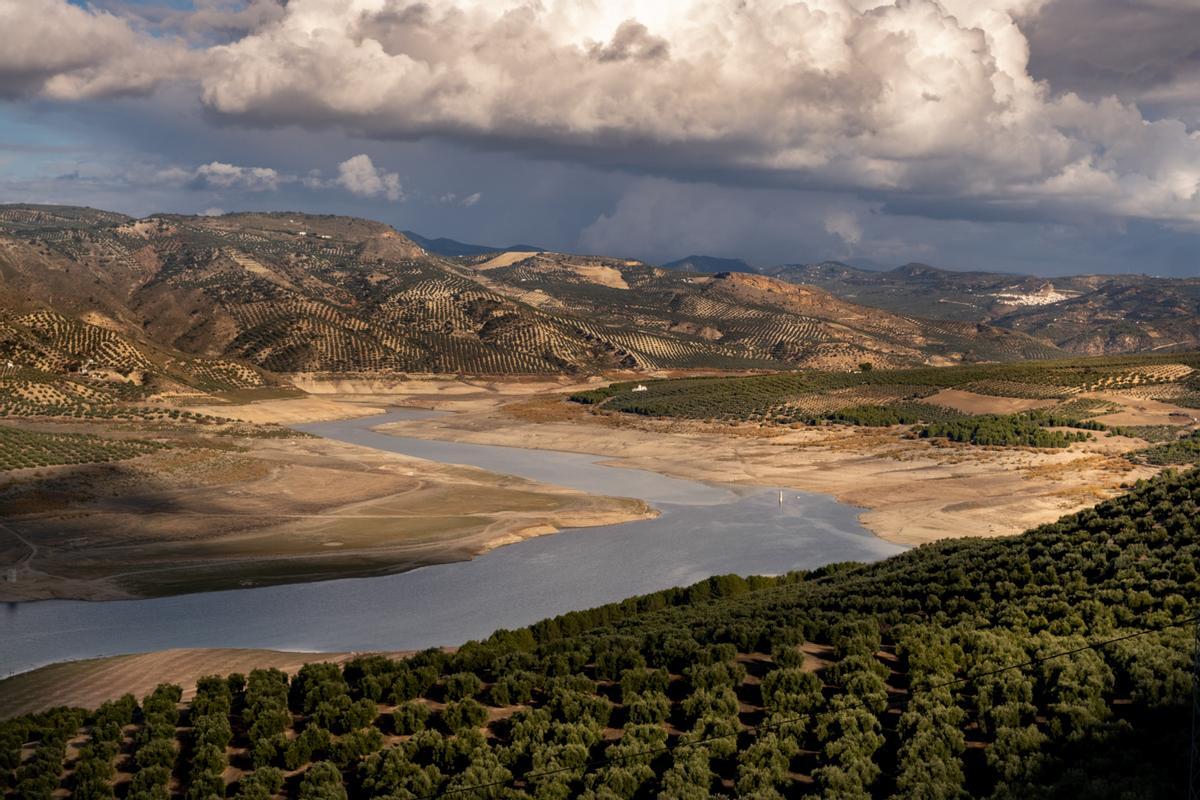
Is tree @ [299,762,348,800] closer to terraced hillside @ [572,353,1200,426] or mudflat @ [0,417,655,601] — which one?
mudflat @ [0,417,655,601]

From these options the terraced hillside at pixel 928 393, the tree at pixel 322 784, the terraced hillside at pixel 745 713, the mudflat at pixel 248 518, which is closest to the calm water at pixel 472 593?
the mudflat at pixel 248 518

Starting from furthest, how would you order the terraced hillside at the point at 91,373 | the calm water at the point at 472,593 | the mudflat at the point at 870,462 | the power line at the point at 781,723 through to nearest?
A: the terraced hillside at the point at 91,373 → the mudflat at the point at 870,462 → the calm water at the point at 472,593 → the power line at the point at 781,723

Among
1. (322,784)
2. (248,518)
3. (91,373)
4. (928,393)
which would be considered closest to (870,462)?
(928,393)

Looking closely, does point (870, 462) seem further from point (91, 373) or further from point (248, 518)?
point (91, 373)

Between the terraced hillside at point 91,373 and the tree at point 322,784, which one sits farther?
Result: the terraced hillside at point 91,373

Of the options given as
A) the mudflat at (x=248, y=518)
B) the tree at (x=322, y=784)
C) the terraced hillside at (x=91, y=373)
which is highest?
the terraced hillside at (x=91, y=373)

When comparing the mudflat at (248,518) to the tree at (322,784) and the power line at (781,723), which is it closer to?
the tree at (322,784)
